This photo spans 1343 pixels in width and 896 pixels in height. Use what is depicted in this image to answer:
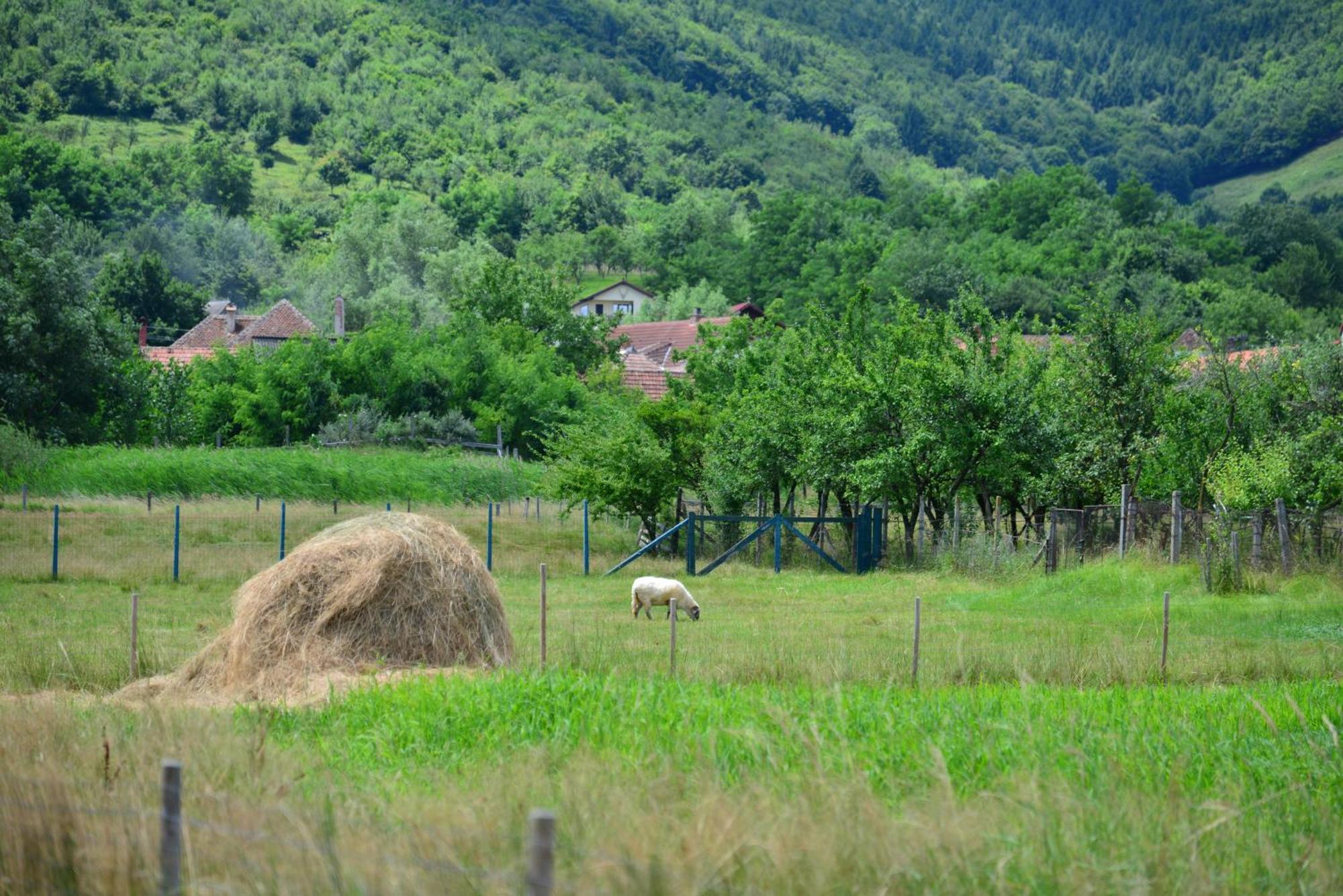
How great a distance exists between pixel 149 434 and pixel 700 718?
4888 cm

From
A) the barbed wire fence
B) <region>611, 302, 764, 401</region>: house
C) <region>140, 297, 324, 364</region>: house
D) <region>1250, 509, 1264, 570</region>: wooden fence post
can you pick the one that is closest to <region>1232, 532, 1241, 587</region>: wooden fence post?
<region>1250, 509, 1264, 570</region>: wooden fence post

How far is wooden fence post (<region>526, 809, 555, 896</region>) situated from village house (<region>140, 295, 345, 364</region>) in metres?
69.9

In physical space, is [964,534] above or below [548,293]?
below

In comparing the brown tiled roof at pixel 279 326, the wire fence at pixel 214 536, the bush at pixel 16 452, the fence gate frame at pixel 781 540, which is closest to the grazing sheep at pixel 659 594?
the wire fence at pixel 214 536

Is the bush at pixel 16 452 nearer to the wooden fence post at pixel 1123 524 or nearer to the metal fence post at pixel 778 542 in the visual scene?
the metal fence post at pixel 778 542

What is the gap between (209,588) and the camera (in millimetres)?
27984

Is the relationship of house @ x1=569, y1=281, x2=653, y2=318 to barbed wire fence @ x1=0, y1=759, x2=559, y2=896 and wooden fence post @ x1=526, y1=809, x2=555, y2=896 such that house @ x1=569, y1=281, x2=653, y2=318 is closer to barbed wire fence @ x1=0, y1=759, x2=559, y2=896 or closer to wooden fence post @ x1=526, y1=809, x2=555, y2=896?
barbed wire fence @ x1=0, y1=759, x2=559, y2=896

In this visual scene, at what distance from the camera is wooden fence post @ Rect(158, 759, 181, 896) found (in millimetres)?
6828

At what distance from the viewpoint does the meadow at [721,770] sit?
772 centimetres

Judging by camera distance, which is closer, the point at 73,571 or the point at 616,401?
the point at 73,571

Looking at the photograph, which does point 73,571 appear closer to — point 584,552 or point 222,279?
point 584,552

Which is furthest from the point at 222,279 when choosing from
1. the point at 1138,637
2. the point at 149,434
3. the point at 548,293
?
the point at 1138,637

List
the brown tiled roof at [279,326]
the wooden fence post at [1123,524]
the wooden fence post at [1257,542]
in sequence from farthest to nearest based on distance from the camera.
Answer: the brown tiled roof at [279,326] → the wooden fence post at [1123,524] → the wooden fence post at [1257,542]

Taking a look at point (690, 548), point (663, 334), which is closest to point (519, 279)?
point (663, 334)
